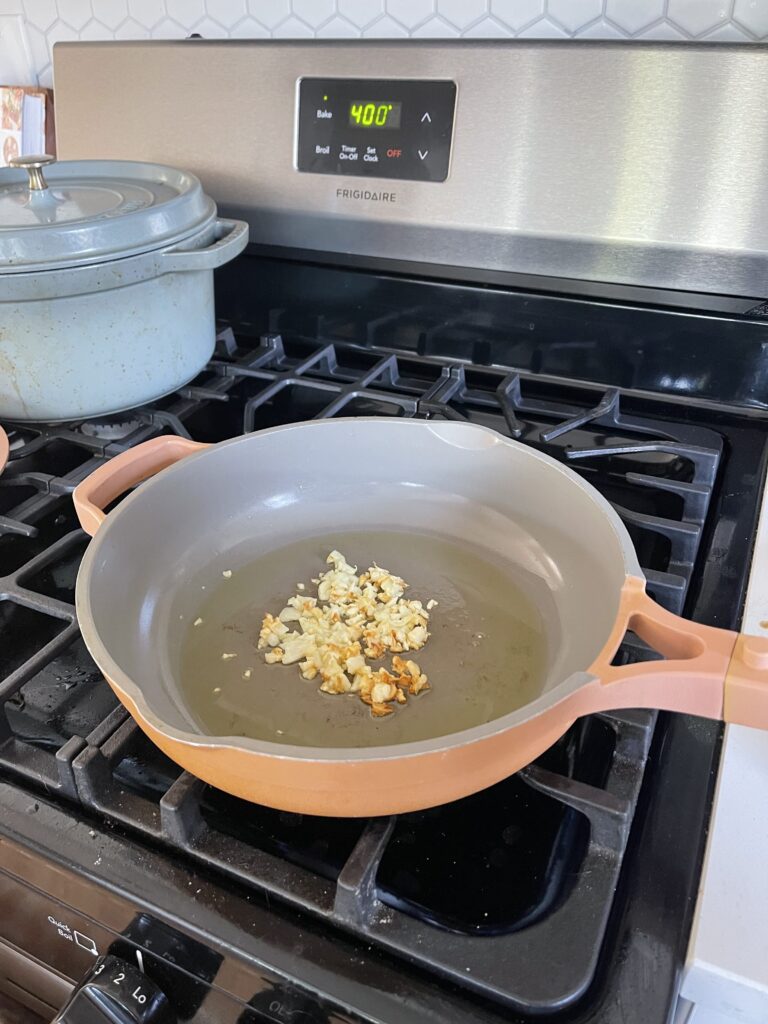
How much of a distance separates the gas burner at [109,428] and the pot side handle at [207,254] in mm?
157

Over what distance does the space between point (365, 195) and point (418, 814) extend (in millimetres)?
581

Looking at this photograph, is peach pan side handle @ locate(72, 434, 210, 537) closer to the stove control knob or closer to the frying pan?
the frying pan

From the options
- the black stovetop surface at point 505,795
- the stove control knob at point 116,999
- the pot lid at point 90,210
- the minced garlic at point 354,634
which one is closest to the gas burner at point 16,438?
the black stovetop surface at point 505,795

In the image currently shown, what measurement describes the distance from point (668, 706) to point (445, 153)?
56cm

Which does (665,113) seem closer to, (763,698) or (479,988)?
(763,698)

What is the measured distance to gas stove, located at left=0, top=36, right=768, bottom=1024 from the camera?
335 mm

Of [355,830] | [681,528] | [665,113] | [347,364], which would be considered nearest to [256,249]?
[347,364]

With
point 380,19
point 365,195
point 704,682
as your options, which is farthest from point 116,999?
point 380,19

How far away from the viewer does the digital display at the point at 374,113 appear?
29.4 inches

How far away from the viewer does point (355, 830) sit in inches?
15.7

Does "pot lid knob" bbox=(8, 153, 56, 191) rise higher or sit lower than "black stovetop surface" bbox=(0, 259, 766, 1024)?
higher

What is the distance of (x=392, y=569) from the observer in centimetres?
56

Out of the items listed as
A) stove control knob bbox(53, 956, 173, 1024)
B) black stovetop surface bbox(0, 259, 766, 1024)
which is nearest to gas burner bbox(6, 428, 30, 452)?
black stovetop surface bbox(0, 259, 766, 1024)

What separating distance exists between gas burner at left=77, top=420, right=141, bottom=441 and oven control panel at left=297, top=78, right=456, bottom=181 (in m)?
0.30
